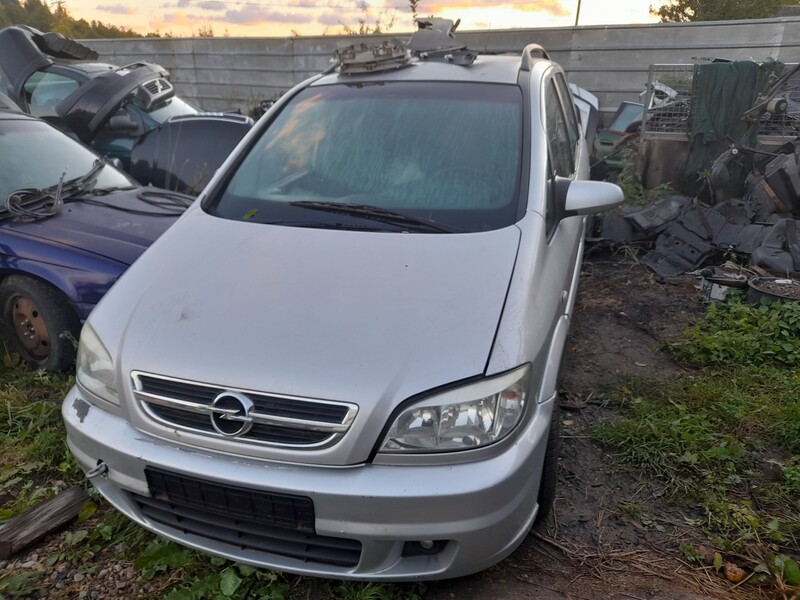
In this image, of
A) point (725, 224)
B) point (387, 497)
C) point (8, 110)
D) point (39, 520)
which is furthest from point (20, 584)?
point (725, 224)

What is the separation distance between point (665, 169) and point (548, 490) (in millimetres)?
5371

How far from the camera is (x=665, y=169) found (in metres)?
6.59

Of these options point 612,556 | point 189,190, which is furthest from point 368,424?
point 189,190

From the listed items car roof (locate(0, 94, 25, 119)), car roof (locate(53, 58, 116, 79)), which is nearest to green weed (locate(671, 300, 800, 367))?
car roof (locate(0, 94, 25, 119))

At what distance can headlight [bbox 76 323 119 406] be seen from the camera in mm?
2090

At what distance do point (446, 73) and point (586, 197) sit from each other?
3.40 feet

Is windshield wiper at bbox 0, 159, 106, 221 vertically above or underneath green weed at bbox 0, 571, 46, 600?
above

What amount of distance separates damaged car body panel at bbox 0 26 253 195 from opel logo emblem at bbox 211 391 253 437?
12.7 ft

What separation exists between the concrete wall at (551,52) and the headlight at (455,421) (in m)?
8.64

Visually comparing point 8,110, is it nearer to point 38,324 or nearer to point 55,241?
point 55,241

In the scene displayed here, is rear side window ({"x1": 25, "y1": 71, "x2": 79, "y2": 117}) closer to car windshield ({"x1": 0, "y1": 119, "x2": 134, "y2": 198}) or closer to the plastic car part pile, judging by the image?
car windshield ({"x1": 0, "y1": 119, "x2": 134, "y2": 198})

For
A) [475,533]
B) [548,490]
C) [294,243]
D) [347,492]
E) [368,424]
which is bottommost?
[548,490]

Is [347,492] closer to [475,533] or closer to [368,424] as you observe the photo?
[368,424]

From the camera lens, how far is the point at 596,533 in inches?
94.4
